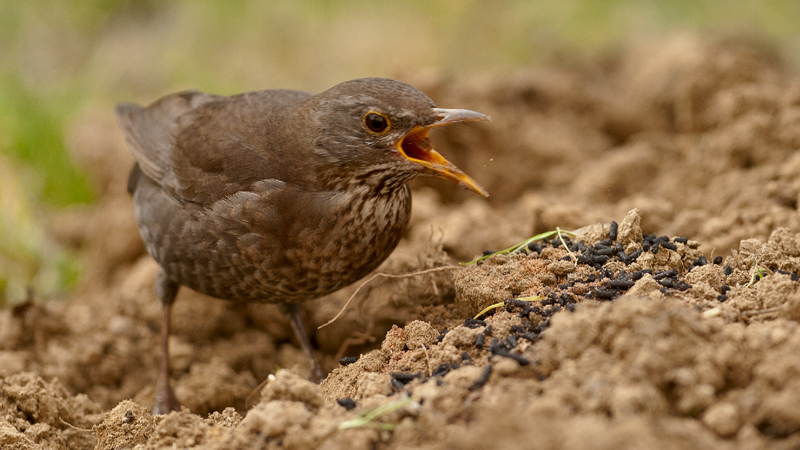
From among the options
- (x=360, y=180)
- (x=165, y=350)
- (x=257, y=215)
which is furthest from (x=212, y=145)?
(x=165, y=350)

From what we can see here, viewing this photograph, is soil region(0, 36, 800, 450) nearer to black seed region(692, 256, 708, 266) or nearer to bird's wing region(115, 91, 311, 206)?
black seed region(692, 256, 708, 266)

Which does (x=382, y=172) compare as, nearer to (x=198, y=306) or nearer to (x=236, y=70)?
(x=198, y=306)

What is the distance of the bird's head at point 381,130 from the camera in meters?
3.50

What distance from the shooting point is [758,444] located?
1.92 metres

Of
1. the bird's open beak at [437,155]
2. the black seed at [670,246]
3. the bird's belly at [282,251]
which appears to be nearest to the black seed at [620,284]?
the black seed at [670,246]

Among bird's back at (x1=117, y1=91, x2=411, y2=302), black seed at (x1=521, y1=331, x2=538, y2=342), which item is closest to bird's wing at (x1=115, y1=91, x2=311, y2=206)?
bird's back at (x1=117, y1=91, x2=411, y2=302)

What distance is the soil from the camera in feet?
7.13

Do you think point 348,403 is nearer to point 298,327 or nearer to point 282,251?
point 282,251

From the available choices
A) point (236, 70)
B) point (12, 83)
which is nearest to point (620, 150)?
point (236, 70)

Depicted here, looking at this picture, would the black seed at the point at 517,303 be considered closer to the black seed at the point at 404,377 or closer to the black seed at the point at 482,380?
the black seed at the point at 404,377

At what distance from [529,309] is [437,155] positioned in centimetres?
103

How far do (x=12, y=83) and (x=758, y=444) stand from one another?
8472 mm

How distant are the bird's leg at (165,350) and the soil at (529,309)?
87 mm

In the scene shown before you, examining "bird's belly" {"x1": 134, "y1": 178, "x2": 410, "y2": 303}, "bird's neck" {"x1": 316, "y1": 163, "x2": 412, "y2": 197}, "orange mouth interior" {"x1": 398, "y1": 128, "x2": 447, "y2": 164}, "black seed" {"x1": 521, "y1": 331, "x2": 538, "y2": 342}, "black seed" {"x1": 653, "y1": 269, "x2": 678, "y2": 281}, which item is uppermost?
"orange mouth interior" {"x1": 398, "y1": 128, "x2": 447, "y2": 164}
